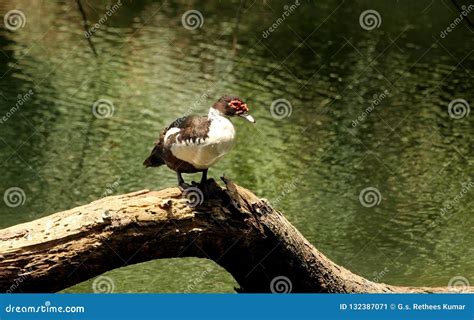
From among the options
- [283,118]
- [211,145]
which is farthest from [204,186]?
[283,118]

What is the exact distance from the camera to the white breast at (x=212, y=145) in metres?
3.53

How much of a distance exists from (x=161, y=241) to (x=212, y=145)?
427 mm

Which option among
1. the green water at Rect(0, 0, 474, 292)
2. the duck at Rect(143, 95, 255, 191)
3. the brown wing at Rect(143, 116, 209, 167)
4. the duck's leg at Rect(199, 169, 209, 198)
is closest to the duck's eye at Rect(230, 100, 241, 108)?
the duck at Rect(143, 95, 255, 191)

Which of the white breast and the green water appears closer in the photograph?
the white breast

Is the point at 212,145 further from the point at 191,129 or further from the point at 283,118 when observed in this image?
the point at 283,118

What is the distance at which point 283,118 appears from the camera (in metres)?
7.55

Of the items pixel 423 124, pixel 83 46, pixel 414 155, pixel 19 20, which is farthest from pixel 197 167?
pixel 19 20

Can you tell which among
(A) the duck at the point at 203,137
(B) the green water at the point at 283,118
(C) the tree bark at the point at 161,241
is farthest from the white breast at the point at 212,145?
(B) the green water at the point at 283,118

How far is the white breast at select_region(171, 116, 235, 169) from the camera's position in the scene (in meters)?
3.53

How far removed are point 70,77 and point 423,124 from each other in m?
2.84

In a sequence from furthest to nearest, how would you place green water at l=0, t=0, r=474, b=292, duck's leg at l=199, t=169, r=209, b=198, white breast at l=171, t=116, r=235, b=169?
green water at l=0, t=0, r=474, b=292 < duck's leg at l=199, t=169, r=209, b=198 < white breast at l=171, t=116, r=235, b=169

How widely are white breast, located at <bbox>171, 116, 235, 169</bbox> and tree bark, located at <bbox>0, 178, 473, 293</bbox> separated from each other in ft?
0.49

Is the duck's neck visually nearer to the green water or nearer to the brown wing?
the brown wing

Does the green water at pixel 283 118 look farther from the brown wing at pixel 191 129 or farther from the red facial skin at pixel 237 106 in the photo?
the red facial skin at pixel 237 106
